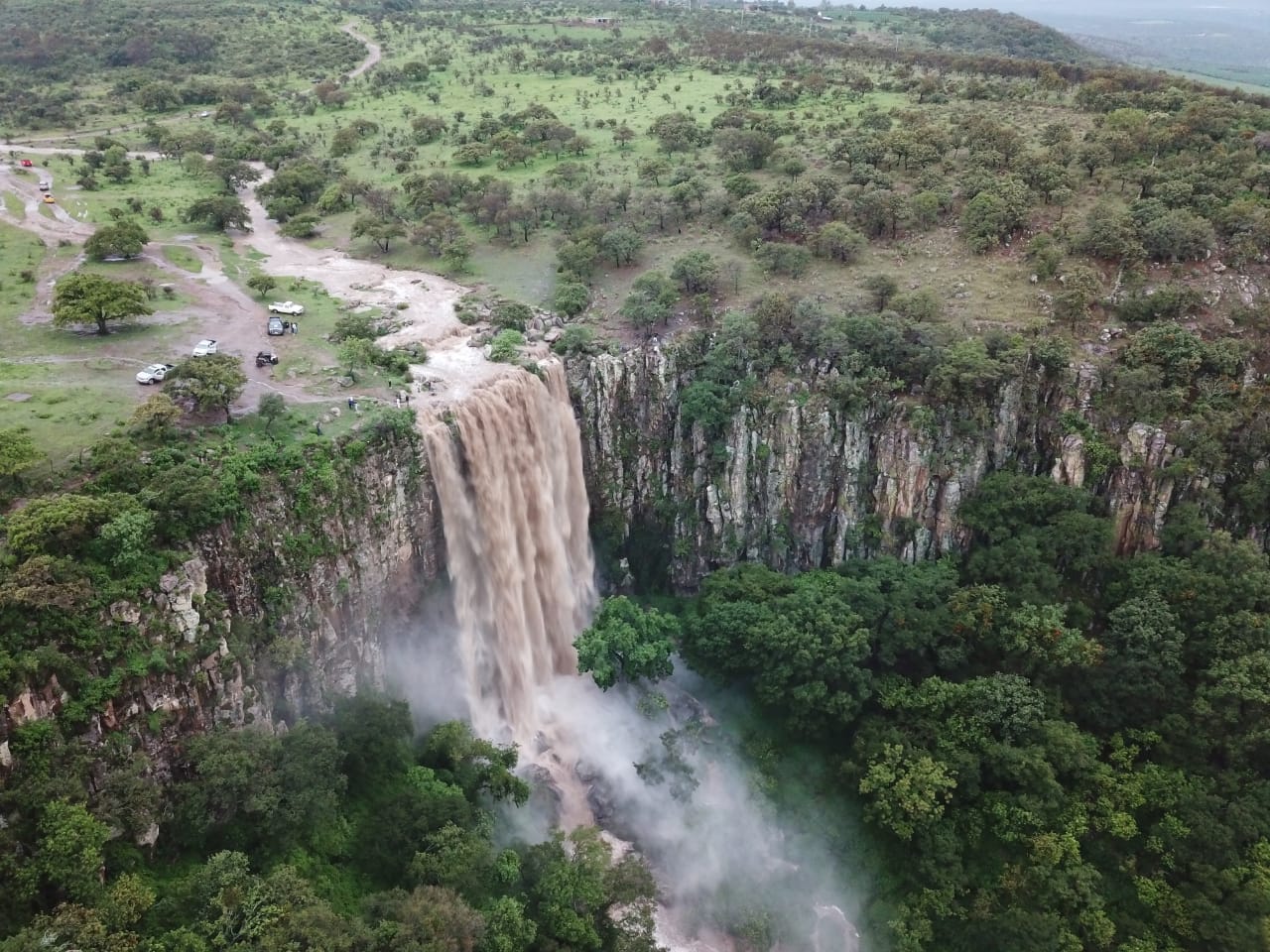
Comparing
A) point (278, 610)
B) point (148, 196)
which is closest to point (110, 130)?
point (148, 196)

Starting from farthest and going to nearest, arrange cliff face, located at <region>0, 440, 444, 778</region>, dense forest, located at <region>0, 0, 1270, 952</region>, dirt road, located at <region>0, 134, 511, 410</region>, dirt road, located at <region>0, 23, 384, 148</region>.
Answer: dirt road, located at <region>0, 23, 384, 148</region>
dirt road, located at <region>0, 134, 511, 410</region>
cliff face, located at <region>0, 440, 444, 778</region>
dense forest, located at <region>0, 0, 1270, 952</region>

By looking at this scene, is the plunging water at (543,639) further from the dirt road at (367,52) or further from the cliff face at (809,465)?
the dirt road at (367,52)

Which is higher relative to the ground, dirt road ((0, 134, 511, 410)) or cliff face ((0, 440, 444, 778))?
dirt road ((0, 134, 511, 410))

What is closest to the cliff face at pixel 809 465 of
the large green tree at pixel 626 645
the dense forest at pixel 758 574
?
the dense forest at pixel 758 574

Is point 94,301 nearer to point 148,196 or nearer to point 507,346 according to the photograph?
point 507,346

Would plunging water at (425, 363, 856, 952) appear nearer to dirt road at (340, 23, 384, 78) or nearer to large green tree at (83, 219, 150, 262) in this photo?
large green tree at (83, 219, 150, 262)

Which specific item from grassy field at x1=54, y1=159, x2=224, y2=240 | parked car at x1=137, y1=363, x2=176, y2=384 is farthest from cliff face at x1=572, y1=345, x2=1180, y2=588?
→ grassy field at x1=54, y1=159, x2=224, y2=240
